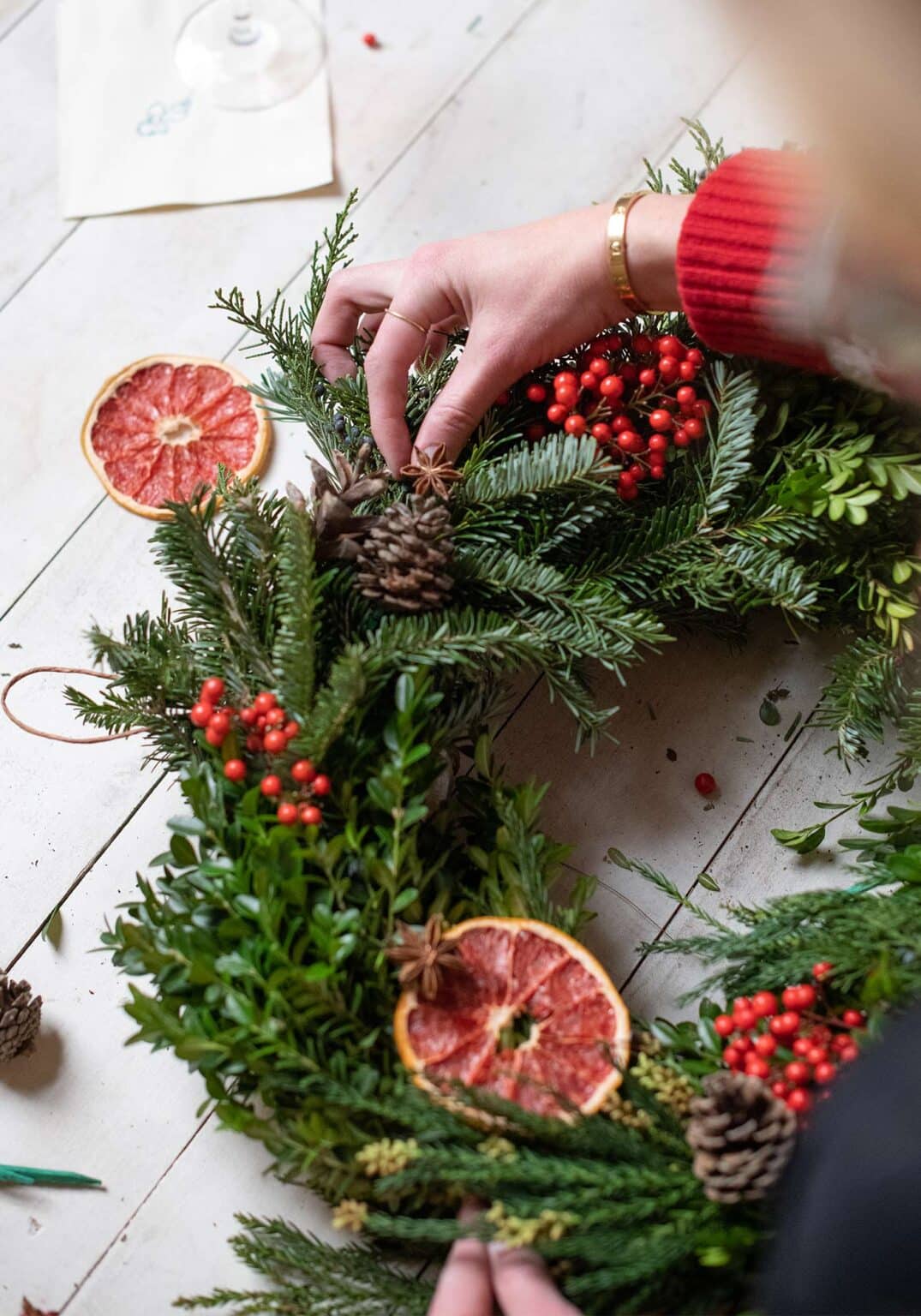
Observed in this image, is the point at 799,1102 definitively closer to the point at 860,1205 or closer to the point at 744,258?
the point at 860,1205

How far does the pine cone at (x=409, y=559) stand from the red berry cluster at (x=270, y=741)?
121mm

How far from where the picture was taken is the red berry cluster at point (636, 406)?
96cm

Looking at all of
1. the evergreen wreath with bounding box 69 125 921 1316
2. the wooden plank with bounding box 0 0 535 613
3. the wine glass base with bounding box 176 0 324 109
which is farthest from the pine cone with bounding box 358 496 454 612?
the wine glass base with bounding box 176 0 324 109

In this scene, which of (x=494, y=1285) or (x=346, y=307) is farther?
(x=346, y=307)

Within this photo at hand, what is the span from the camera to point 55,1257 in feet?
3.21

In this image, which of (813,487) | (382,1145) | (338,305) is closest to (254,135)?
(338,305)

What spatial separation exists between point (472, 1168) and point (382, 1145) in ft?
0.21

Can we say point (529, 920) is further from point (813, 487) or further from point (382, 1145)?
point (813, 487)

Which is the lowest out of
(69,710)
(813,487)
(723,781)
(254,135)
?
(723,781)

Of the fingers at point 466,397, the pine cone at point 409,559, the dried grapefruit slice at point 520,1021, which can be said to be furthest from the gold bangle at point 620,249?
the dried grapefruit slice at point 520,1021

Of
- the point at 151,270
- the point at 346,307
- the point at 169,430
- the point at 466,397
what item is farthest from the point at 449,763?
the point at 151,270

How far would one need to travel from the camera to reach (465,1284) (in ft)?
2.69

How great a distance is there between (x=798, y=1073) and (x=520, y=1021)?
201 millimetres

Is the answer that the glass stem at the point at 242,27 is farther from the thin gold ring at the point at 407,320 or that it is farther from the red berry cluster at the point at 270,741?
the red berry cluster at the point at 270,741
